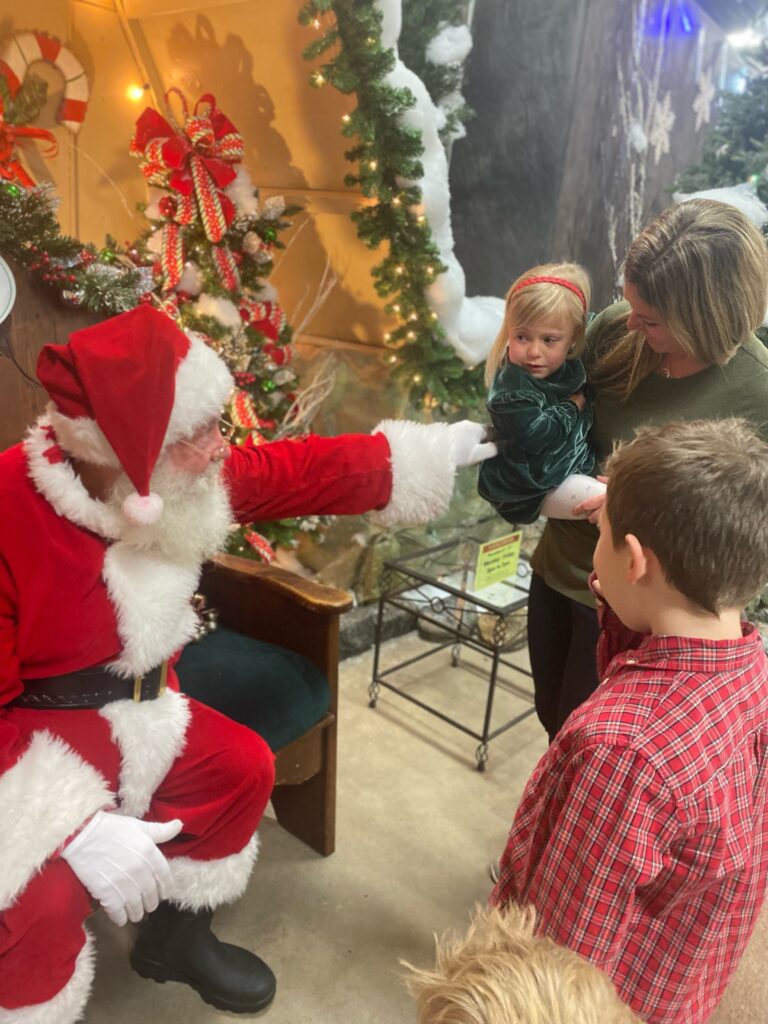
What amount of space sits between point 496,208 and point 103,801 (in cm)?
255

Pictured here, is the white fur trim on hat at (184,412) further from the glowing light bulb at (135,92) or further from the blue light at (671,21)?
the blue light at (671,21)

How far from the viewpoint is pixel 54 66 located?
2801 millimetres

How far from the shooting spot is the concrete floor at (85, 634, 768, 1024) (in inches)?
61.7

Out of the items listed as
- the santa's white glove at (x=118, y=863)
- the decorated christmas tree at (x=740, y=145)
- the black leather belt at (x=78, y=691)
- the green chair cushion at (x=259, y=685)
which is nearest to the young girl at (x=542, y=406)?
the green chair cushion at (x=259, y=685)

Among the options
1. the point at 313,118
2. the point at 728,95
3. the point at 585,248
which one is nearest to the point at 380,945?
the point at 313,118

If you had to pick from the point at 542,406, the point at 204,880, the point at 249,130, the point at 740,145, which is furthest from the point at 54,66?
the point at 204,880

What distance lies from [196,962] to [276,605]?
2.45 ft

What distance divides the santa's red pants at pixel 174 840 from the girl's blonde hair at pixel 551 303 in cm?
92

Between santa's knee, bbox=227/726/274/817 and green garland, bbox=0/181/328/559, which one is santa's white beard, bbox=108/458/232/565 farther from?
green garland, bbox=0/181/328/559

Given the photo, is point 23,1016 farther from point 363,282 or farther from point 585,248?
point 585,248

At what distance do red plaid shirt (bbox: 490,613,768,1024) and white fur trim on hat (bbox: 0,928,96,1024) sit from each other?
28.5 inches

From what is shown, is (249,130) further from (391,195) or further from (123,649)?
(123,649)

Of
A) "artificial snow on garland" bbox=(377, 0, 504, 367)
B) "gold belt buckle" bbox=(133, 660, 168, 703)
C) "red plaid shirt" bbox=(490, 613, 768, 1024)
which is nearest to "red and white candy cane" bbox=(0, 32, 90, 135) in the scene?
"artificial snow on garland" bbox=(377, 0, 504, 367)

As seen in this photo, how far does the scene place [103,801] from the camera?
1.19 metres
